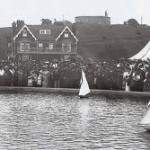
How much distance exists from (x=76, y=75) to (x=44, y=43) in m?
75.0

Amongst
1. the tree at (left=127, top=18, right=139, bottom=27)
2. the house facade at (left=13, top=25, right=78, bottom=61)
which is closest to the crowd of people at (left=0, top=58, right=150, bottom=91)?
the house facade at (left=13, top=25, right=78, bottom=61)

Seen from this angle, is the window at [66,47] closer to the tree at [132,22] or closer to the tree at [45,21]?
the tree at [45,21]

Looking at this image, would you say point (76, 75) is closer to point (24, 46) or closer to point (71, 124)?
point (71, 124)

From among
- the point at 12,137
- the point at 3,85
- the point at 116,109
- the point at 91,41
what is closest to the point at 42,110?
the point at 116,109

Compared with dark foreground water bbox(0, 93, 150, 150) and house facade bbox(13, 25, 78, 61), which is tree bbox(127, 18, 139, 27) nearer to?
house facade bbox(13, 25, 78, 61)

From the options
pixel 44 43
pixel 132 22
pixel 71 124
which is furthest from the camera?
pixel 132 22

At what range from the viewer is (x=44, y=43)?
118 metres

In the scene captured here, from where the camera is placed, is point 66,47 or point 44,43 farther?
point 66,47

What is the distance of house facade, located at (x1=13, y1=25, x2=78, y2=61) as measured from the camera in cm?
11600

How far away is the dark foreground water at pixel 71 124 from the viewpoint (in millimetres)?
20211

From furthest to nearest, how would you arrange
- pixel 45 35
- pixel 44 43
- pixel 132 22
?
pixel 132 22
pixel 44 43
pixel 45 35

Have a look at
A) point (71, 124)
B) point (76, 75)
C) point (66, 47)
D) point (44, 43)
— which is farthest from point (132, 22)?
point (71, 124)

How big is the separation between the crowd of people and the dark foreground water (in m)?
2.99

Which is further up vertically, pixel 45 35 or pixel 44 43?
pixel 45 35
